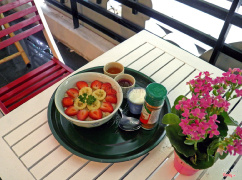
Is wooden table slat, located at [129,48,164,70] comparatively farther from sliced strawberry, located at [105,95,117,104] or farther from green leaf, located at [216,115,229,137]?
green leaf, located at [216,115,229,137]

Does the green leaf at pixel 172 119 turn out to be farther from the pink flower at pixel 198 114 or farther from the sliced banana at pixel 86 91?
the sliced banana at pixel 86 91

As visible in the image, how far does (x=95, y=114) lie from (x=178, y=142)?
0.33m

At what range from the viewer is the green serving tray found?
2.67 ft

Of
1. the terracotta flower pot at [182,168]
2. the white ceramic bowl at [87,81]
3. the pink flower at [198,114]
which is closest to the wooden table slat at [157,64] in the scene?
the white ceramic bowl at [87,81]

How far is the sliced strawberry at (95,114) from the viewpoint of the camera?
86 cm

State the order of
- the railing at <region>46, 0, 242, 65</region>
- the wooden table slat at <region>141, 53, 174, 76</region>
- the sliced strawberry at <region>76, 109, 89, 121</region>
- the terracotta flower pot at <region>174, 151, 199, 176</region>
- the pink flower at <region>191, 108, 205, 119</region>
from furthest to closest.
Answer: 1. the railing at <region>46, 0, 242, 65</region>
2. the wooden table slat at <region>141, 53, 174, 76</region>
3. the sliced strawberry at <region>76, 109, 89, 121</region>
4. the terracotta flower pot at <region>174, 151, 199, 176</region>
5. the pink flower at <region>191, 108, 205, 119</region>

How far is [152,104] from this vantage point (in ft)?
2.50

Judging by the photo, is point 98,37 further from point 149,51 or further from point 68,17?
point 149,51

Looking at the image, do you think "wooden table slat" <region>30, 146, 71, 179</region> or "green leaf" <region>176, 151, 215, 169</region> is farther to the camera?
"wooden table slat" <region>30, 146, 71, 179</region>

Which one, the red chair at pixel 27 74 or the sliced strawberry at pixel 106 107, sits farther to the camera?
the red chair at pixel 27 74

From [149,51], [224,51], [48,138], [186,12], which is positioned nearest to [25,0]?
[149,51]

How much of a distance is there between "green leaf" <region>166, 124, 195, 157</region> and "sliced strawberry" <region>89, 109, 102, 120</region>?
29 cm

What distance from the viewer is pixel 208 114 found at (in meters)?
0.60

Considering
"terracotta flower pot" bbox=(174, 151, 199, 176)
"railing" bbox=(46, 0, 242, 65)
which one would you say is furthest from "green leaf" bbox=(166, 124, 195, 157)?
"railing" bbox=(46, 0, 242, 65)
